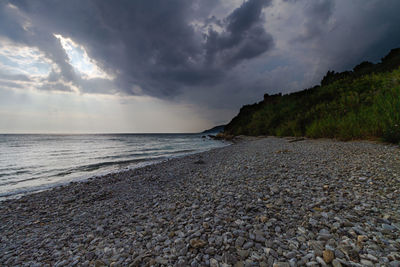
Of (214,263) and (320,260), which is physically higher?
(320,260)

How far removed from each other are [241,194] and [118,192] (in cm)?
497

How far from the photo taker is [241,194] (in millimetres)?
4164

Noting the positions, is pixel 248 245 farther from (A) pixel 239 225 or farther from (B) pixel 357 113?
(B) pixel 357 113

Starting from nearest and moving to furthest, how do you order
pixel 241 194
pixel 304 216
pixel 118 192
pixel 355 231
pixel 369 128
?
pixel 355 231 → pixel 304 216 → pixel 241 194 → pixel 118 192 → pixel 369 128

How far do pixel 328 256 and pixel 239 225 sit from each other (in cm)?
124

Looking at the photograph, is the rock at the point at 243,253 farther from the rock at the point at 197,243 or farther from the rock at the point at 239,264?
the rock at the point at 197,243

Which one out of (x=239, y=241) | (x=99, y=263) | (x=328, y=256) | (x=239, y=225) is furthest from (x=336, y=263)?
(x=99, y=263)

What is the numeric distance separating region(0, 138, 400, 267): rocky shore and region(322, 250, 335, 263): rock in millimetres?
10

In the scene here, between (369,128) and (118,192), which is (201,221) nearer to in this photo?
(118,192)

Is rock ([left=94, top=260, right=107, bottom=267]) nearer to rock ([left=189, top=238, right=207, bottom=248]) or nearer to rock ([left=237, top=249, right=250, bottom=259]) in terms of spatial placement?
rock ([left=189, top=238, right=207, bottom=248])

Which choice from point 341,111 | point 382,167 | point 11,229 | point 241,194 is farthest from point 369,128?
point 11,229

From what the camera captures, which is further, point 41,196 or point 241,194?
point 41,196

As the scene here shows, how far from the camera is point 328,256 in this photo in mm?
1880

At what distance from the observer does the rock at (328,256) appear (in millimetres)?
1846
